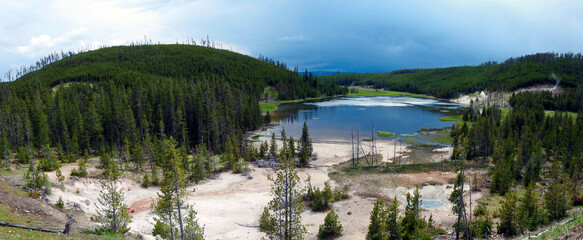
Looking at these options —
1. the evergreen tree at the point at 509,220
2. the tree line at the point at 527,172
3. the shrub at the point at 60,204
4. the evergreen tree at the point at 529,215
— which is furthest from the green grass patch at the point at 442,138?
the shrub at the point at 60,204

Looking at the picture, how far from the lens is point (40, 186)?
30578 mm

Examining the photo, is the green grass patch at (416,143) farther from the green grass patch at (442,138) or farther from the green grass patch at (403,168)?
the green grass patch at (403,168)

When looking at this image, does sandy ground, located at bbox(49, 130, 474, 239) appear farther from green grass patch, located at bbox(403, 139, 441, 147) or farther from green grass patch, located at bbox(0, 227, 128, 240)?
green grass patch, located at bbox(403, 139, 441, 147)

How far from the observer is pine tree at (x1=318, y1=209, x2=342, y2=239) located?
29797mm

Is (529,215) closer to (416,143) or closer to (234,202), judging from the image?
(234,202)

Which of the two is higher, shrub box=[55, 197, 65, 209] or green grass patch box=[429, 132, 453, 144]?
shrub box=[55, 197, 65, 209]

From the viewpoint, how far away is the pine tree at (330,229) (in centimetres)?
2980

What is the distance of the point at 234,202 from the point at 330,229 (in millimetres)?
13898

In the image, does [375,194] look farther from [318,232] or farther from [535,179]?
[535,179]

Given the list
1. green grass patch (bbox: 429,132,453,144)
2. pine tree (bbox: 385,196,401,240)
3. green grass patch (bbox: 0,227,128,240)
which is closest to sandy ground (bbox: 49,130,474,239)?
pine tree (bbox: 385,196,401,240)

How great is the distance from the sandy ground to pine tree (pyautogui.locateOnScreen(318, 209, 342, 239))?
880 millimetres

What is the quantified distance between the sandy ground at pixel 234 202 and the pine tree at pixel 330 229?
880mm

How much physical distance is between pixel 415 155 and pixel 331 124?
41.4 m

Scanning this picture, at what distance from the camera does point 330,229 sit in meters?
30.0
